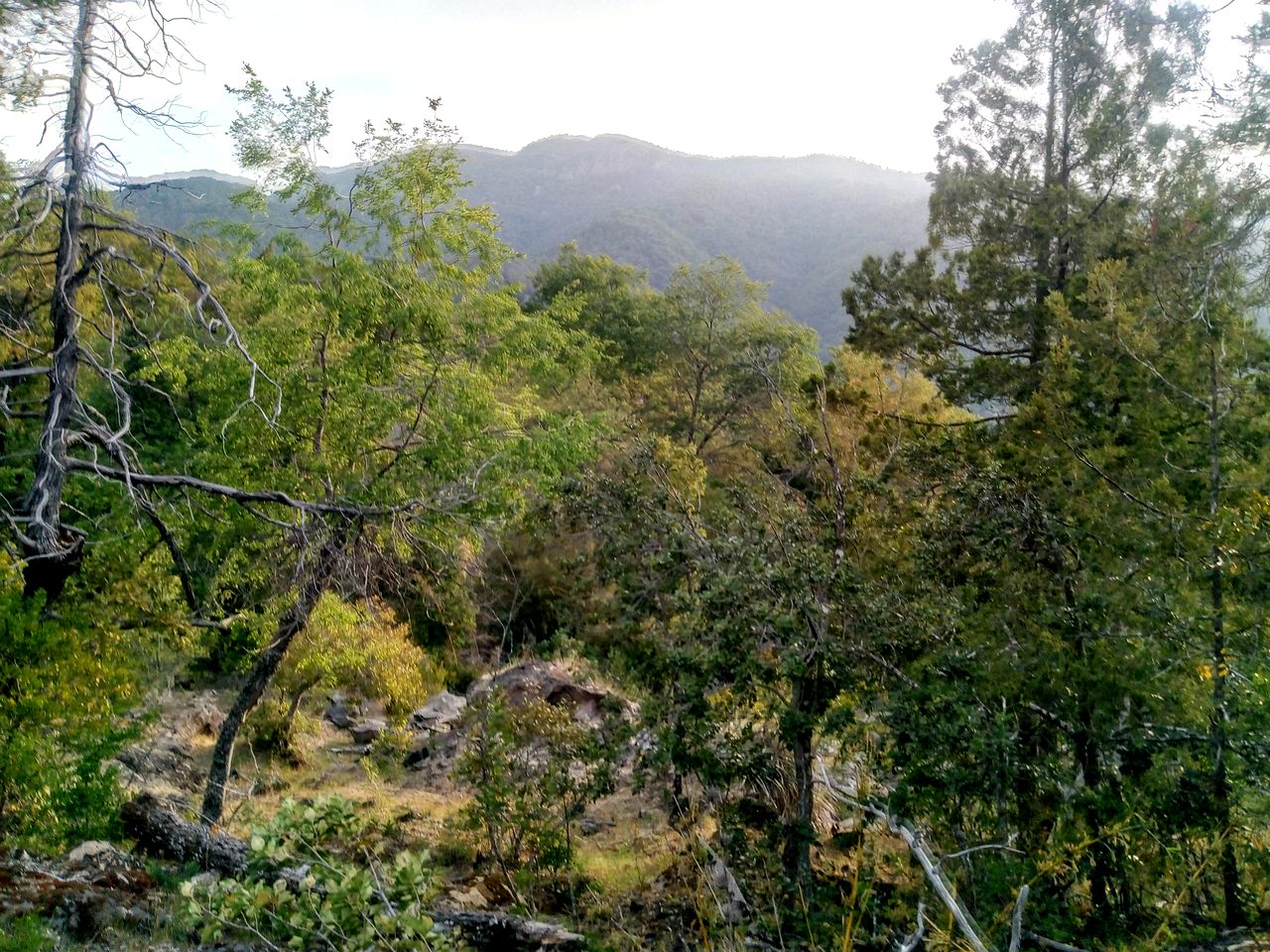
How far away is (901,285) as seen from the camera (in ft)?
49.6

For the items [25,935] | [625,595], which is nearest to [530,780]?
[625,595]

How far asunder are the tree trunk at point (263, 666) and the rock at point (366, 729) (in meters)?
7.39

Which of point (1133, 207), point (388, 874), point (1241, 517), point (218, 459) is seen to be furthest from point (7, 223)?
point (1133, 207)

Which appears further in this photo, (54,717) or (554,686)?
(554,686)

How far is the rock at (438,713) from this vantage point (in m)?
16.8

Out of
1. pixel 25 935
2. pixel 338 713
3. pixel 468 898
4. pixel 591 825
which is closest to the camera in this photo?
pixel 25 935

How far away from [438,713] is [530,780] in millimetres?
9906

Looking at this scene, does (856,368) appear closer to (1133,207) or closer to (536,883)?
(1133,207)

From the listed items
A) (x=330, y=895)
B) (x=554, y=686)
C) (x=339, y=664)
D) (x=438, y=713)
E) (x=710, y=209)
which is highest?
(x=710, y=209)

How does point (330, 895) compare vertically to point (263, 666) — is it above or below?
above

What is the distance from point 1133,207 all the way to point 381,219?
1158cm

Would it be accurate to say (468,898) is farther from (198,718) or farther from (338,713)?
(338,713)

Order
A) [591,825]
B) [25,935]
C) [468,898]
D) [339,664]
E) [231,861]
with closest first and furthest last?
[25,935] < [468,898] < [231,861] < [591,825] < [339,664]

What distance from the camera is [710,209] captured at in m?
109
